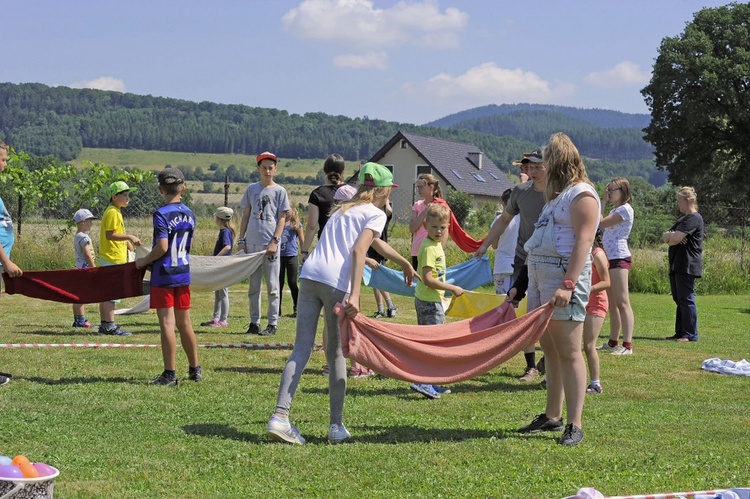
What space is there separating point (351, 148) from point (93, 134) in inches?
1580

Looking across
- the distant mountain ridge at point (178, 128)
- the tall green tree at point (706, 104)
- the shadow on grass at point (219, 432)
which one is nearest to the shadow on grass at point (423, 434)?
the shadow on grass at point (219, 432)

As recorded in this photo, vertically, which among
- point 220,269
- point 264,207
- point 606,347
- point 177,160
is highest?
point 177,160

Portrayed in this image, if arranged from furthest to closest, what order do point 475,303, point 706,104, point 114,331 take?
point 706,104 < point 114,331 < point 475,303

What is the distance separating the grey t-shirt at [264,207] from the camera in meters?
11.0

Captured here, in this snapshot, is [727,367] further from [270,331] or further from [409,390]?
[270,331]

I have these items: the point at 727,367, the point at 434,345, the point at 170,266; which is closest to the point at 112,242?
the point at 170,266

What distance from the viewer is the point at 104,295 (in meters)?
8.66

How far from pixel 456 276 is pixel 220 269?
318 centimetres

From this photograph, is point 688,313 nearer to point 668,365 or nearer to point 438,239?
point 668,365

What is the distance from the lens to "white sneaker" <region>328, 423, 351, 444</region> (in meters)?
5.86

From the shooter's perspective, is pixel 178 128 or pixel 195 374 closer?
pixel 195 374

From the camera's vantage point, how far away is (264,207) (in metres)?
11.0

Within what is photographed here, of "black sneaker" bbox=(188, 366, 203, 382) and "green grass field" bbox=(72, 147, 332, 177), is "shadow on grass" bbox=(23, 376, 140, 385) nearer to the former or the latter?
"black sneaker" bbox=(188, 366, 203, 382)

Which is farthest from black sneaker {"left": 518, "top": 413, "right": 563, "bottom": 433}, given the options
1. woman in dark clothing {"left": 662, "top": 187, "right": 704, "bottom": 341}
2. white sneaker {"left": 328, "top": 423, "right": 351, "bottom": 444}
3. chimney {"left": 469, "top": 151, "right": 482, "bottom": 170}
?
chimney {"left": 469, "top": 151, "right": 482, "bottom": 170}
